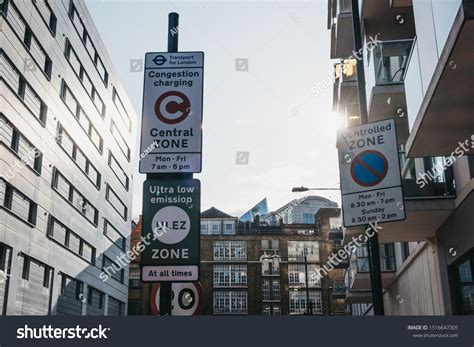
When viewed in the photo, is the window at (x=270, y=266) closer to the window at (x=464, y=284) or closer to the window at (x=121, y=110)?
the window at (x=121, y=110)

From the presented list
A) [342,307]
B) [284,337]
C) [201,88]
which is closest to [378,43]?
[201,88]

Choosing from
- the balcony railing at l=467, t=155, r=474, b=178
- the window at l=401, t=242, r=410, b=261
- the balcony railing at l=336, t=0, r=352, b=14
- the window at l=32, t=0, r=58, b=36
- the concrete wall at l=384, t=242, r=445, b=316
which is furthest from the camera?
the window at l=32, t=0, r=58, b=36

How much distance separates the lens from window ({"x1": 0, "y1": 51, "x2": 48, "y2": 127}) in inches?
1280

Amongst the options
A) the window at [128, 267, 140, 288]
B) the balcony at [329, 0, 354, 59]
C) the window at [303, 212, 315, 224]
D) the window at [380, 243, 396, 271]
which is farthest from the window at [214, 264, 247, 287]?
the window at [380, 243, 396, 271]

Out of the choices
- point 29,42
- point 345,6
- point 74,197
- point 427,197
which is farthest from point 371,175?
point 74,197

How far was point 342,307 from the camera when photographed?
263 ft

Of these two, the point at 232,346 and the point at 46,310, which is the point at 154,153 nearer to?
the point at 232,346

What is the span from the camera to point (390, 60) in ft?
52.1

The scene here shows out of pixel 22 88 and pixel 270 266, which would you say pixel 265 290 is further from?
pixel 22 88

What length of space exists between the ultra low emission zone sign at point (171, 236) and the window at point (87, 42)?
4322 centimetres

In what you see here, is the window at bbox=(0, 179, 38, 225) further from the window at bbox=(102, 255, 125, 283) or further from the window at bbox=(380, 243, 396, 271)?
the window at bbox=(380, 243, 396, 271)

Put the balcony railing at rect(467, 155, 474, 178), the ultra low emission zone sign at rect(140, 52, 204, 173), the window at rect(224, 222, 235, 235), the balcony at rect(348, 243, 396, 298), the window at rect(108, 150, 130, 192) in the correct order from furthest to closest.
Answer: the window at rect(224, 222, 235, 235) → the window at rect(108, 150, 130, 192) → the balcony at rect(348, 243, 396, 298) → the balcony railing at rect(467, 155, 474, 178) → the ultra low emission zone sign at rect(140, 52, 204, 173)

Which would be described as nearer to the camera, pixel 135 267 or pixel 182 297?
pixel 182 297

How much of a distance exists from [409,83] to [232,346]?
899cm
